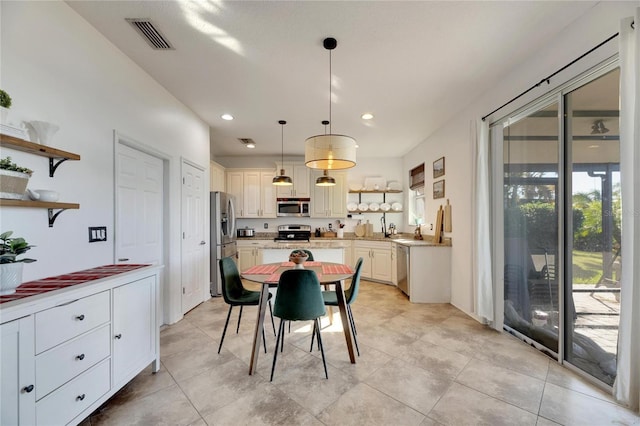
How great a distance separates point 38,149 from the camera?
1568 mm

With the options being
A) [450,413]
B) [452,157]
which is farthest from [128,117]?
[452,157]

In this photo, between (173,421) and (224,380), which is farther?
(224,380)

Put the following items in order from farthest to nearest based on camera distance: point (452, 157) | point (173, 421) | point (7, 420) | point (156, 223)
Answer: point (452, 157)
point (156, 223)
point (173, 421)
point (7, 420)

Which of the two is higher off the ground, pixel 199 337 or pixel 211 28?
pixel 211 28

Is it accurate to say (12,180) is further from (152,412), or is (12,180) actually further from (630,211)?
(630,211)

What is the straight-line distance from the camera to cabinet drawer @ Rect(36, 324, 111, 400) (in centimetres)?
133

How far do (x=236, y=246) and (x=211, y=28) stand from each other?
160 inches

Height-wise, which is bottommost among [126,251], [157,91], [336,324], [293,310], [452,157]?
[336,324]

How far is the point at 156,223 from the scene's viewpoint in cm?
312

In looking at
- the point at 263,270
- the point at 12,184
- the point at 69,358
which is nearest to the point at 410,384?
the point at 263,270

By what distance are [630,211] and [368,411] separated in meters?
2.06

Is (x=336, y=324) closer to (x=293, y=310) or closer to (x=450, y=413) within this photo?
(x=293, y=310)

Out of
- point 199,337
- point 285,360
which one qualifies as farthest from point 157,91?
point 285,360

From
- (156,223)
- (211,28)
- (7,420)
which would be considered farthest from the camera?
(156,223)
